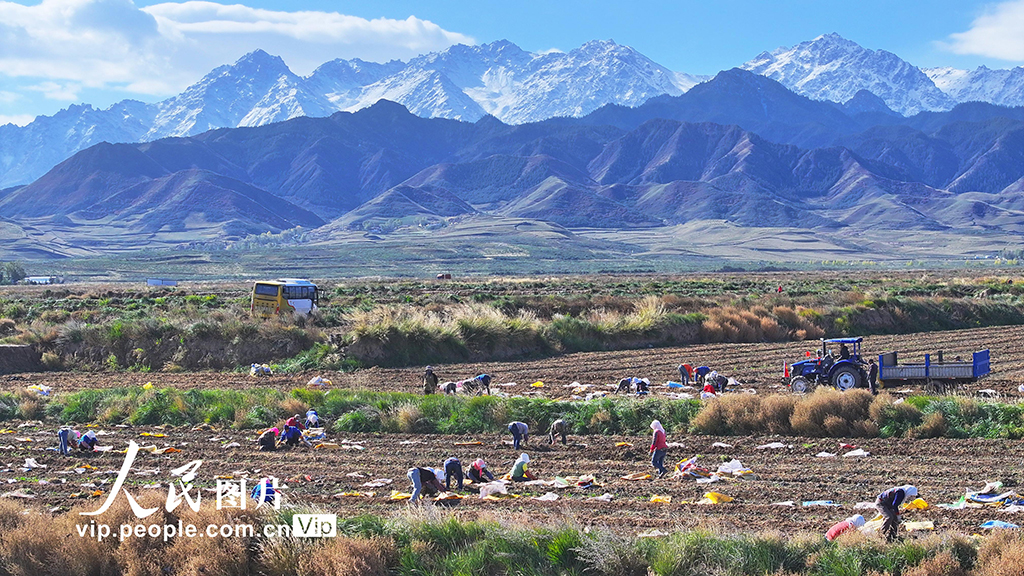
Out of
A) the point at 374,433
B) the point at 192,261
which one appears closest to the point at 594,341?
the point at 374,433

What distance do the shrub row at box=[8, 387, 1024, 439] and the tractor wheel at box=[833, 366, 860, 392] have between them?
3.90 meters

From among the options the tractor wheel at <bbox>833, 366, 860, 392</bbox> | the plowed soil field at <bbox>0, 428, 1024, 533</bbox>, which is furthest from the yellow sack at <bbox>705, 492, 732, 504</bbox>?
the tractor wheel at <bbox>833, 366, 860, 392</bbox>

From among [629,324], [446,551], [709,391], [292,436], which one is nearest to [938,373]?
[709,391]

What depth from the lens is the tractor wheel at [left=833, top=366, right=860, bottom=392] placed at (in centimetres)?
2141

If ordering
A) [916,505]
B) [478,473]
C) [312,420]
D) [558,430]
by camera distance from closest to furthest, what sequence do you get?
[916,505]
[478,473]
[558,430]
[312,420]

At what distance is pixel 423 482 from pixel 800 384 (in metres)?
11.6

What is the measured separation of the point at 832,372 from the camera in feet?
71.1

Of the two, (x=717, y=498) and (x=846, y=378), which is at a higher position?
(x=846, y=378)

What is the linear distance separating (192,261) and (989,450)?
15545 cm

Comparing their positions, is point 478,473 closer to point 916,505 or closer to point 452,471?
point 452,471

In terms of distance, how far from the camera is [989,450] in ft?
48.9

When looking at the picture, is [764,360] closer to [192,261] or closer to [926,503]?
[926,503]

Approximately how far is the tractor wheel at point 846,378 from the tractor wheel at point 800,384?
615mm

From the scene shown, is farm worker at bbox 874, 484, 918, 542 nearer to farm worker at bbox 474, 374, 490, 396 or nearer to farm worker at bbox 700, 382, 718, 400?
farm worker at bbox 700, 382, 718, 400
